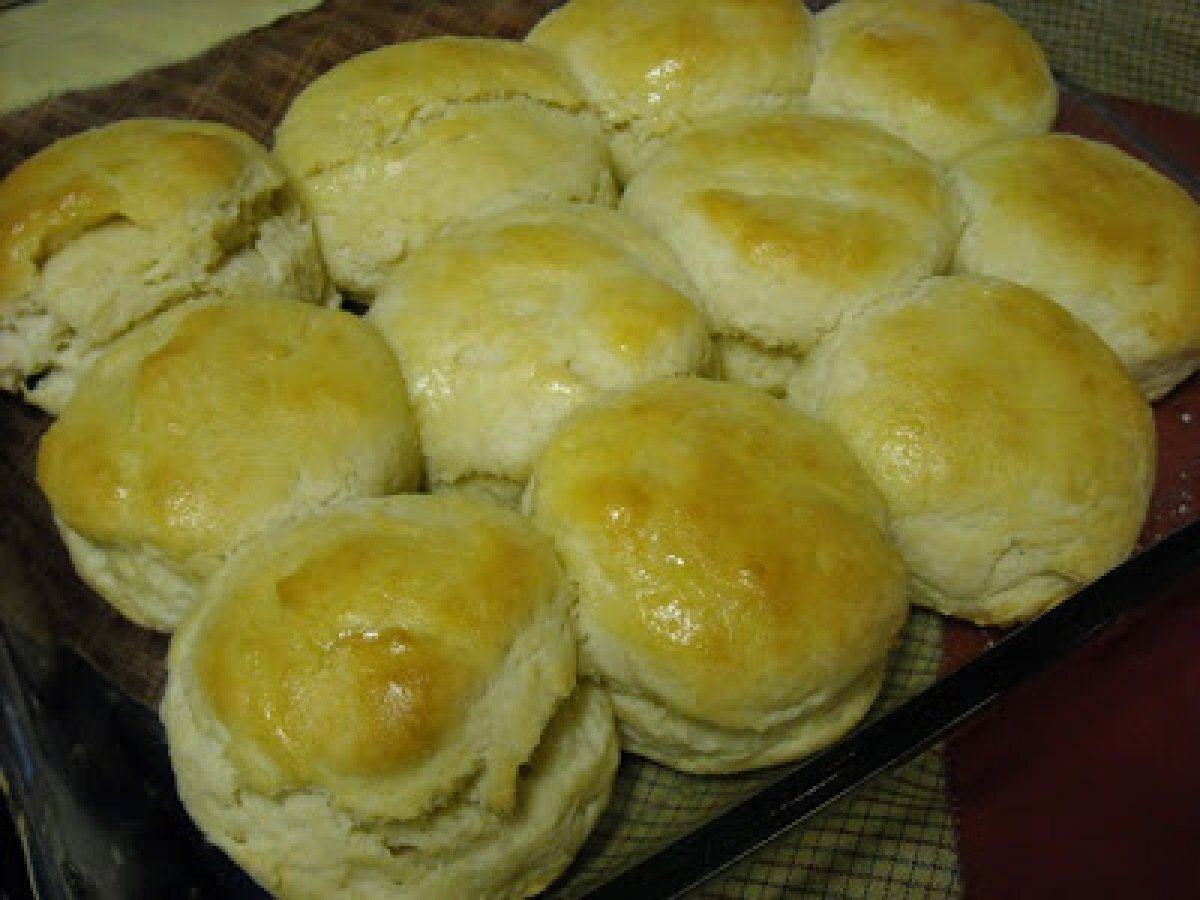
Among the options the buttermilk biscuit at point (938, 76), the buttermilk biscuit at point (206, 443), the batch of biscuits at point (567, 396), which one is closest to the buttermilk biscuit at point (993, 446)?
the batch of biscuits at point (567, 396)

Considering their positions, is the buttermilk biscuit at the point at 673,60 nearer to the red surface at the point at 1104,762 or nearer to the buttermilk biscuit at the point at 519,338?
the buttermilk biscuit at the point at 519,338

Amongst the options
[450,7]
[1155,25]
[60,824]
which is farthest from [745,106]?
[1155,25]

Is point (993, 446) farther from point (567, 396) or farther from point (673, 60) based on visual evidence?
point (673, 60)

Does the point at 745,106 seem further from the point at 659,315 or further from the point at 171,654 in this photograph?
the point at 171,654

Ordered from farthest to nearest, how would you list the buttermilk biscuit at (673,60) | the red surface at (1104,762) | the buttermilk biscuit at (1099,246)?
the buttermilk biscuit at (673,60) < the buttermilk biscuit at (1099,246) < the red surface at (1104,762)

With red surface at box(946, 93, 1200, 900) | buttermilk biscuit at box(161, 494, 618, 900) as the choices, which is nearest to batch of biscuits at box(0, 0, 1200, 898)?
buttermilk biscuit at box(161, 494, 618, 900)

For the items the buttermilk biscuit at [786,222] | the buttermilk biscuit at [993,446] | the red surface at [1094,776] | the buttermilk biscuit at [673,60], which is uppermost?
the buttermilk biscuit at [673,60]

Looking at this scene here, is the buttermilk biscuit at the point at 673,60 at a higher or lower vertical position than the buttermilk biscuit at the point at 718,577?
higher
